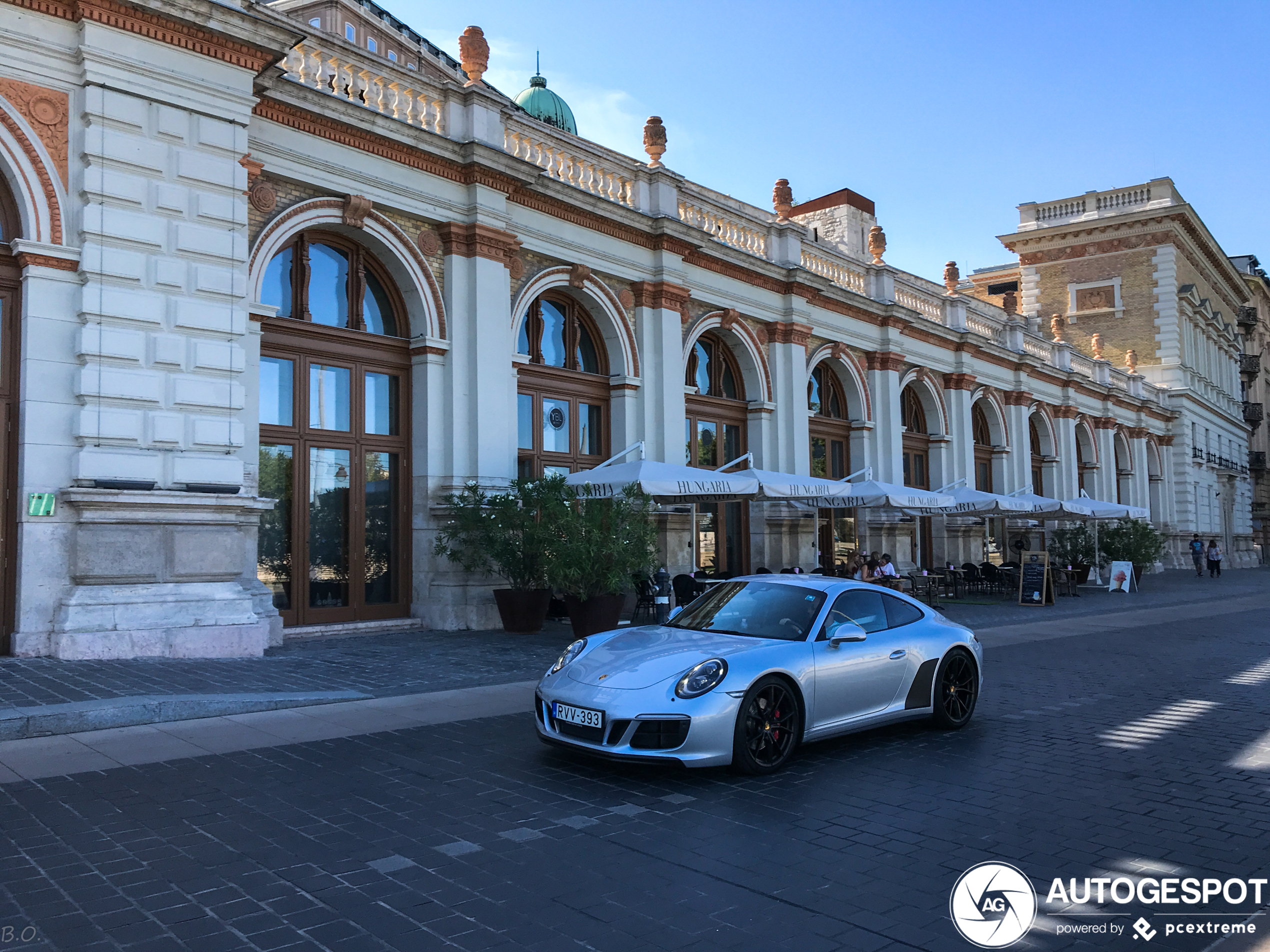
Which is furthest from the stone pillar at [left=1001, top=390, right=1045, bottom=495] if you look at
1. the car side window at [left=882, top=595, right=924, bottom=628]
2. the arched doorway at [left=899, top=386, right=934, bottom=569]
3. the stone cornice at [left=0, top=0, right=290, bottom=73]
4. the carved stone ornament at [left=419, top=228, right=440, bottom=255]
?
the stone cornice at [left=0, top=0, right=290, bottom=73]

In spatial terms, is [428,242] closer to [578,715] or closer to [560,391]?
[560,391]

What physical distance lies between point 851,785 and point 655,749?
1.30m

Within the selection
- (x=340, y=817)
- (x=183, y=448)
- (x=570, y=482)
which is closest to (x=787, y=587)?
(x=340, y=817)

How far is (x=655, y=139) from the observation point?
1986cm

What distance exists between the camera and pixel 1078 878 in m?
4.55

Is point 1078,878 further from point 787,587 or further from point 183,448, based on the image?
point 183,448

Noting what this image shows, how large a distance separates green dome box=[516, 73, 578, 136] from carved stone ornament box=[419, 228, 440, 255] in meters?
16.9

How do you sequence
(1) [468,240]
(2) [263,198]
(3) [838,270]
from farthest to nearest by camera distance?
(3) [838,270] < (1) [468,240] < (2) [263,198]

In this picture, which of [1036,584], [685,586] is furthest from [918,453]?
[685,586]

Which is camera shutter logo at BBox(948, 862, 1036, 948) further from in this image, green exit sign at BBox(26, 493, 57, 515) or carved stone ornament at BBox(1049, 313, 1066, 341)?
carved stone ornament at BBox(1049, 313, 1066, 341)

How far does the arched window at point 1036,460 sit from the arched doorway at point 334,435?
27.3m

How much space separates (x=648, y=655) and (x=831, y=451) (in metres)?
19.8

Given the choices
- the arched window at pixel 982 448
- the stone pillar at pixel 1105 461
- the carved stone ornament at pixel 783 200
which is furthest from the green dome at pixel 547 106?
the stone pillar at pixel 1105 461

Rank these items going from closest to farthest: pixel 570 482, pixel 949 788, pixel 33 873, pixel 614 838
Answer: pixel 33 873
pixel 614 838
pixel 949 788
pixel 570 482
